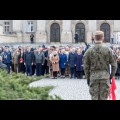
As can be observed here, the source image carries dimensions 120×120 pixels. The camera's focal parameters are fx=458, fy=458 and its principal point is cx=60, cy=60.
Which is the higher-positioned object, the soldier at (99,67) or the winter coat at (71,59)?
the soldier at (99,67)

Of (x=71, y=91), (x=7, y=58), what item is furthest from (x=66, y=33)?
(x=71, y=91)

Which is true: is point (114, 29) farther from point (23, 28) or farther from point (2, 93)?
point (2, 93)

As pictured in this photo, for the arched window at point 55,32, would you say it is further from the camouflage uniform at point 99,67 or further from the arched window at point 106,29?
the camouflage uniform at point 99,67

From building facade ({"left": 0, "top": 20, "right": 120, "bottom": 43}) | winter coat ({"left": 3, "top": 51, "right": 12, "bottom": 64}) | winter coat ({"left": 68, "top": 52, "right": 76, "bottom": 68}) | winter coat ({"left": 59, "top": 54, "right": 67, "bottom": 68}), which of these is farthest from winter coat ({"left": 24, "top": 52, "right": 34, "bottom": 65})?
building facade ({"left": 0, "top": 20, "right": 120, "bottom": 43})

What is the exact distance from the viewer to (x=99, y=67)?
9.15m

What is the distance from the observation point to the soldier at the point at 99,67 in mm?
9133

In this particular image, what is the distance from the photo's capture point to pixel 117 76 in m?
24.5

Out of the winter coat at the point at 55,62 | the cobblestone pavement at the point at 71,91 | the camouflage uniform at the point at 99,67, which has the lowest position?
the cobblestone pavement at the point at 71,91

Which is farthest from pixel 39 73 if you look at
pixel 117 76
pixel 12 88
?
pixel 12 88

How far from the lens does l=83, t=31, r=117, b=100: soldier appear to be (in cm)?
913

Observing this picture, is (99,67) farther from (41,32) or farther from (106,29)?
(41,32)

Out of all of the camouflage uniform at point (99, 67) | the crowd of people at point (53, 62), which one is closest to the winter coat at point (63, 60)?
the crowd of people at point (53, 62)

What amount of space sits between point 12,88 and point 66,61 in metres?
16.3
